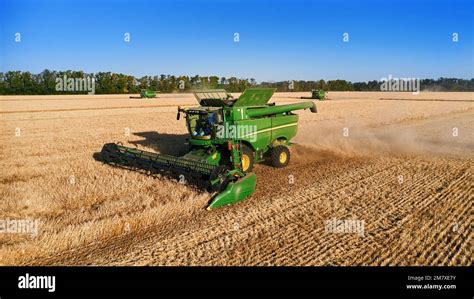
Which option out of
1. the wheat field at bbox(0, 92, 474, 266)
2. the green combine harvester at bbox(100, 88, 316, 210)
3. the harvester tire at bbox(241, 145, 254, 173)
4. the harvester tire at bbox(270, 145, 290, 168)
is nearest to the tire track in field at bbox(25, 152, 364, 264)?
the wheat field at bbox(0, 92, 474, 266)

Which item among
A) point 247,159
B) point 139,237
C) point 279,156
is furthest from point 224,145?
point 139,237

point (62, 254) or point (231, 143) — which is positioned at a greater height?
point (231, 143)

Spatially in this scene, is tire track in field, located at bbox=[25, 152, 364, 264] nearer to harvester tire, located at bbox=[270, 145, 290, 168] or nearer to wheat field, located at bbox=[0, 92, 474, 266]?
wheat field, located at bbox=[0, 92, 474, 266]

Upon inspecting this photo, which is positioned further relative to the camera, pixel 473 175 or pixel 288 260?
pixel 473 175

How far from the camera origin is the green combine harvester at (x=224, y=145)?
6.97 metres

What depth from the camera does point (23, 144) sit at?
1238 centimetres

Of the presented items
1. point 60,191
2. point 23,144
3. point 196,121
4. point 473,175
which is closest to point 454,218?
point 473,175

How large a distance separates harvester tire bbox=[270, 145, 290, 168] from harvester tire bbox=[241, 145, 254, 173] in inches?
37.0

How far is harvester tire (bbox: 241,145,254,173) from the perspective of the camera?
8.30 meters

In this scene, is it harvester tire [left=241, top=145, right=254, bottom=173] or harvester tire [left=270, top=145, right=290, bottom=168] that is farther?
harvester tire [left=270, top=145, right=290, bottom=168]

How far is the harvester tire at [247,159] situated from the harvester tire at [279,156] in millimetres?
940
